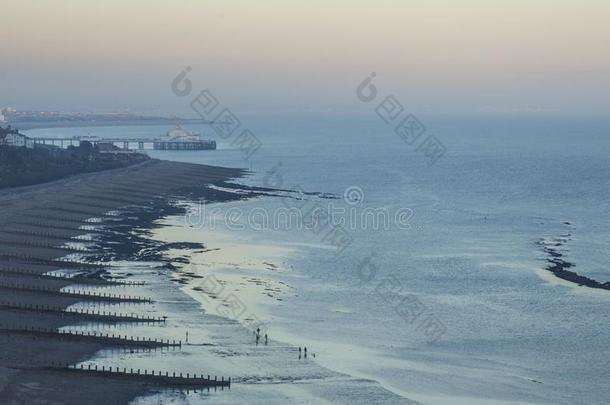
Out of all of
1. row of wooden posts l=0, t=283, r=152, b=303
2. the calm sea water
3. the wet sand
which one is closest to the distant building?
the wet sand

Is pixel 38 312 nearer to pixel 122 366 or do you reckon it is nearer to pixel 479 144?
pixel 122 366

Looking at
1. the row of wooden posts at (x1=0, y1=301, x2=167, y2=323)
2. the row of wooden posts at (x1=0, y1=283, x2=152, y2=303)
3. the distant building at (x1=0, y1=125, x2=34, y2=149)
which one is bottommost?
the row of wooden posts at (x1=0, y1=301, x2=167, y2=323)

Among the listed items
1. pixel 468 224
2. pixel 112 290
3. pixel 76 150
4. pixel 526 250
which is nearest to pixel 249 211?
→ pixel 468 224

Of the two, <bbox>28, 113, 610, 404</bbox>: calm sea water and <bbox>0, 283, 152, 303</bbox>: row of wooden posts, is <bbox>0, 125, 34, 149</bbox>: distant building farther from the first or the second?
<bbox>0, 283, 152, 303</bbox>: row of wooden posts

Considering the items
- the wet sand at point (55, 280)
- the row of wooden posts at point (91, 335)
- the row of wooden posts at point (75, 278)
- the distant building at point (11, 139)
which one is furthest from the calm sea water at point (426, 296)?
the distant building at point (11, 139)

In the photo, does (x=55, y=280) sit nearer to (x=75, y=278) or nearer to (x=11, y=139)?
(x=75, y=278)

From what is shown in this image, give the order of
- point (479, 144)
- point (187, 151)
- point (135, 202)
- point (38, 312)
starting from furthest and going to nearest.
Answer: point (479, 144)
point (187, 151)
point (135, 202)
point (38, 312)

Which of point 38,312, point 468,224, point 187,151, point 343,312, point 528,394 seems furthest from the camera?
point 187,151
